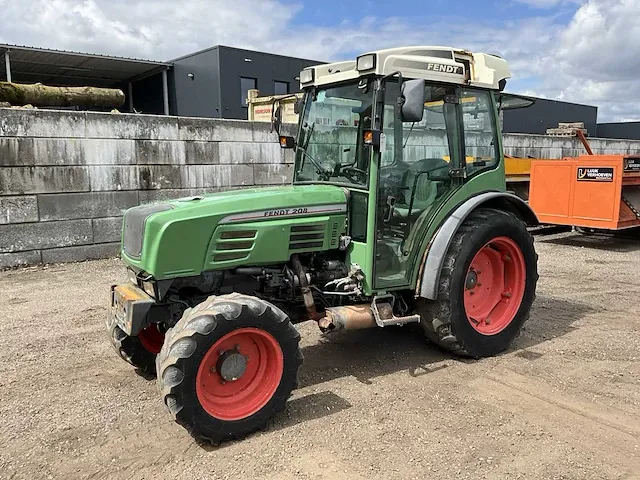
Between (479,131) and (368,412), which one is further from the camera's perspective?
(479,131)

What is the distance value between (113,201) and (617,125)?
33012 millimetres

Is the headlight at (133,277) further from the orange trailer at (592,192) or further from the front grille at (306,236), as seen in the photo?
the orange trailer at (592,192)

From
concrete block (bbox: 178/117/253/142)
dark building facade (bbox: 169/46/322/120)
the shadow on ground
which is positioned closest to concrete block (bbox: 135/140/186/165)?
concrete block (bbox: 178/117/253/142)

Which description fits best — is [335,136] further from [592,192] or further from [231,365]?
[592,192]

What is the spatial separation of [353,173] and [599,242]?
7873 millimetres

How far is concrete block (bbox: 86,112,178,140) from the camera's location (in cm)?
781

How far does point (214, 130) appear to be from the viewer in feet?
29.2

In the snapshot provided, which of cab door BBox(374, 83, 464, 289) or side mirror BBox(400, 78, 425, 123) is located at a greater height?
side mirror BBox(400, 78, 425, 123)

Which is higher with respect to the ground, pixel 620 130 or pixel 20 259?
pixel 620 130

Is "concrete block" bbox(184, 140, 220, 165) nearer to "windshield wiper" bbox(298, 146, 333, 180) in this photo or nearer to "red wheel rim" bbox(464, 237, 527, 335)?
"windshield wiper" bbox(298, 146, 333, 180)

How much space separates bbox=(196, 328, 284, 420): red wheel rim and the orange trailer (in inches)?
300

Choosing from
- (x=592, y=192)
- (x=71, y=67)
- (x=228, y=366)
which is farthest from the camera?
(x=71, y=67)

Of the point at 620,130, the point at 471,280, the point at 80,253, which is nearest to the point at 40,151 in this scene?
the point at 80,253

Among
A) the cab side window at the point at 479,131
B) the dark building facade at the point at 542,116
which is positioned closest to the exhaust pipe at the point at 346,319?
the cab side window at the point at 479,131
